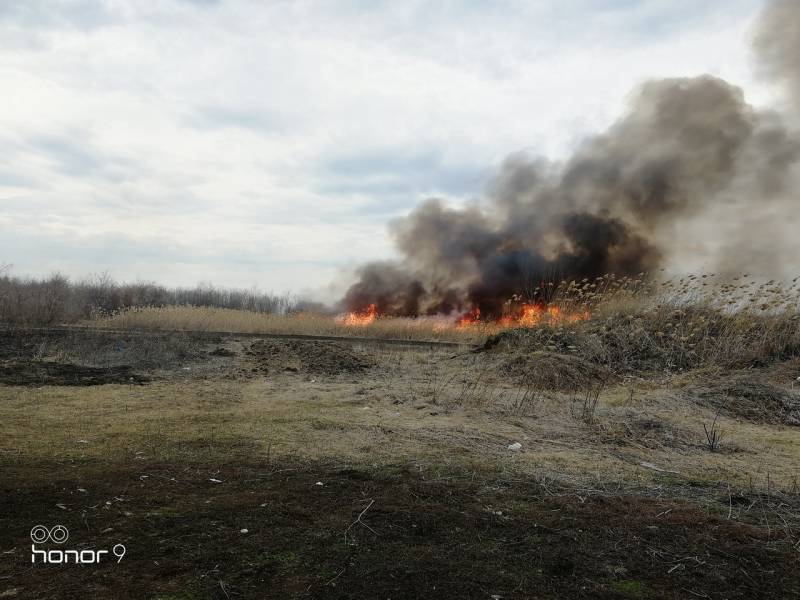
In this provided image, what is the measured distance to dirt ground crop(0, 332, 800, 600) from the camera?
10.7 feet

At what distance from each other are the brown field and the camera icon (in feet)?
0.25

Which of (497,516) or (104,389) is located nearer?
(497,516)

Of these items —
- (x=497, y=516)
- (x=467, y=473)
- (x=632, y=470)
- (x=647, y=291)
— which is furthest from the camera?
(x=647, y=291)

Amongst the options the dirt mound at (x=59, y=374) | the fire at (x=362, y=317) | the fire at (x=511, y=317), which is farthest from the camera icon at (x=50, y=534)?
the fire at (x=362, y=317)

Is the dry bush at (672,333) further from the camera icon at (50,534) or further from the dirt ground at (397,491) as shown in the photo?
the camera icon at (50,534)

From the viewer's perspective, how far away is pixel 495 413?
8461mm

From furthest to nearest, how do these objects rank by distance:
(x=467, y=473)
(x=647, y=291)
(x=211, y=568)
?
(x=647, y=291) → (x=467, y=473) → (x=211, y=568)

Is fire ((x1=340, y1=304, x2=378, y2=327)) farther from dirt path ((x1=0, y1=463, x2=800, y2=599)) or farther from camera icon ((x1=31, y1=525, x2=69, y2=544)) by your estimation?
camera icon ((x1=31, y1=525, x2=69, y2=544))

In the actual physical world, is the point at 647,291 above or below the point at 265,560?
above

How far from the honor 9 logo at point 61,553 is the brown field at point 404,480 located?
2.3 inches

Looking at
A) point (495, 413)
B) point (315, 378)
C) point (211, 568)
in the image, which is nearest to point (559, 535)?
point (211, 568)

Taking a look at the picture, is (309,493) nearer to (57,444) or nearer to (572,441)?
(57,444)

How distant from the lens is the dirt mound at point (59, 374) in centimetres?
1020

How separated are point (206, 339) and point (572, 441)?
1210 cm
